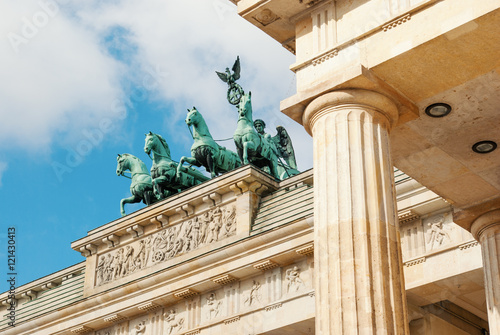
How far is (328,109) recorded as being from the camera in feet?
49.7

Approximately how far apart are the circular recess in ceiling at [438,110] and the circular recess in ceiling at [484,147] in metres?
1.50

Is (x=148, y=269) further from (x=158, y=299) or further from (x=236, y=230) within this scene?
(x=236, y=230)

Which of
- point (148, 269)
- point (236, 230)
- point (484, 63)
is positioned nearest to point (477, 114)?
point (484, 63)

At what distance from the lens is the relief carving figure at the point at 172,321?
108 ft

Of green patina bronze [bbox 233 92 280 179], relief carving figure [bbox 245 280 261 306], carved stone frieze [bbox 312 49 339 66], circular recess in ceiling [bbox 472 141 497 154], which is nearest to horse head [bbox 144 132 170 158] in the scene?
green patina bronze [bbox 233 92 280 179]

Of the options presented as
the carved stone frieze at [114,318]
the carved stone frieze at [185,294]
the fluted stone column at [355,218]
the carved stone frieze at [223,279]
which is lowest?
the fluted stone column at [355,218]

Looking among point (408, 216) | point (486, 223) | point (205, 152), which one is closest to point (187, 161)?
point (205, 152)

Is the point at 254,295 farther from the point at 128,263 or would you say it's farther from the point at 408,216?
the point at 128,263

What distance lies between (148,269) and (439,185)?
60.6 ft

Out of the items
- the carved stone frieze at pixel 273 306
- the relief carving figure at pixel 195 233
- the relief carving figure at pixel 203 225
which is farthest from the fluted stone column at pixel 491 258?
the relief carving figure at pixel 195 233

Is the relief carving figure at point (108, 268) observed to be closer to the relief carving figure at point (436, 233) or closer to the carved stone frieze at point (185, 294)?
the carved stone frieze at point (185, 294)

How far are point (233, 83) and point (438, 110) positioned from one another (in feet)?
80.1

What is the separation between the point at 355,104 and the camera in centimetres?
1499

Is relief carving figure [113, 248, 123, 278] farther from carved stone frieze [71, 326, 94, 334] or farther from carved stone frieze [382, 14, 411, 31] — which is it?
carved stone frieze [382, 14, 411, 31]
